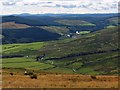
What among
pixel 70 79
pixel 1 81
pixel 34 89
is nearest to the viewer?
pixel 34 89

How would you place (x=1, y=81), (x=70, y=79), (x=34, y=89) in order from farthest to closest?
(x=70, y=79) → (x=1, y=81) → (x=34, y=89)

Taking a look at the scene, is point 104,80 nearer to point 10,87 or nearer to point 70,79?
point 70,79

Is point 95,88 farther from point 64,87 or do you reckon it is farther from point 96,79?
point 96,79

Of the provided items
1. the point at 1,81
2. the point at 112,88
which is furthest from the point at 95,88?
the point at 1,81

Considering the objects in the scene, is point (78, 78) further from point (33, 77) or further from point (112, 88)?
point (112, 88)

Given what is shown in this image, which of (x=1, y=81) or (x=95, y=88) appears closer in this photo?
(x=95, y=88)

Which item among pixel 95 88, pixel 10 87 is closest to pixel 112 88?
pixel 95 88

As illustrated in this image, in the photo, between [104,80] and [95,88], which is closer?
[95,88]

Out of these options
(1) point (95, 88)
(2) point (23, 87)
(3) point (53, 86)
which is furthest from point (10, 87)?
(1) point (95, 88)
